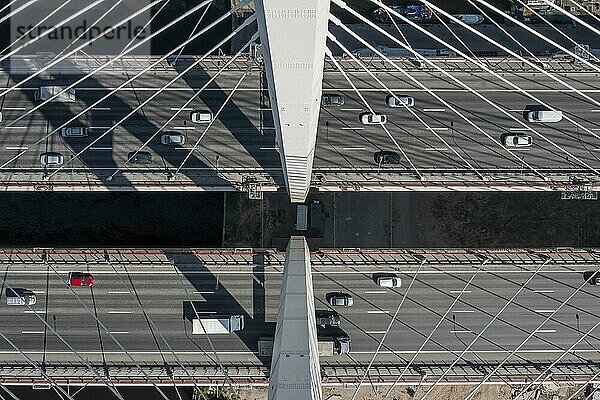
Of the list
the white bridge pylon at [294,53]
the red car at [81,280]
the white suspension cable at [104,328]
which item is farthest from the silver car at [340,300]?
the white bridge pylon at [294,53]

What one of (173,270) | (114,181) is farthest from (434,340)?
(114,181)

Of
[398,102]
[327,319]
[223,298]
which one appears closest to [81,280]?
[223,298]

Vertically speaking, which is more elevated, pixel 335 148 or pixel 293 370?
pixel 335 148

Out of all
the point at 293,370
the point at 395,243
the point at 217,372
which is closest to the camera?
the point at 293,370

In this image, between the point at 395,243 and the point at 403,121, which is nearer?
the point at 403,121

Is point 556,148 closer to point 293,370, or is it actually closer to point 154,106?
point 293,370

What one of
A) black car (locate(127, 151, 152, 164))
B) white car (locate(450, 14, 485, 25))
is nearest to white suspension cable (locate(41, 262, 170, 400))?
black car (locate(127, 151, 152, 164))

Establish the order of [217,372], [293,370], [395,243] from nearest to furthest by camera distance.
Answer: [293,370]
[217,372]
[395,243]

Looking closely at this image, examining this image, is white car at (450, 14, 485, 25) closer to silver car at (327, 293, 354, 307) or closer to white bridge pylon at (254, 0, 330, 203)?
silver car at (327, 293, 354, 307)
